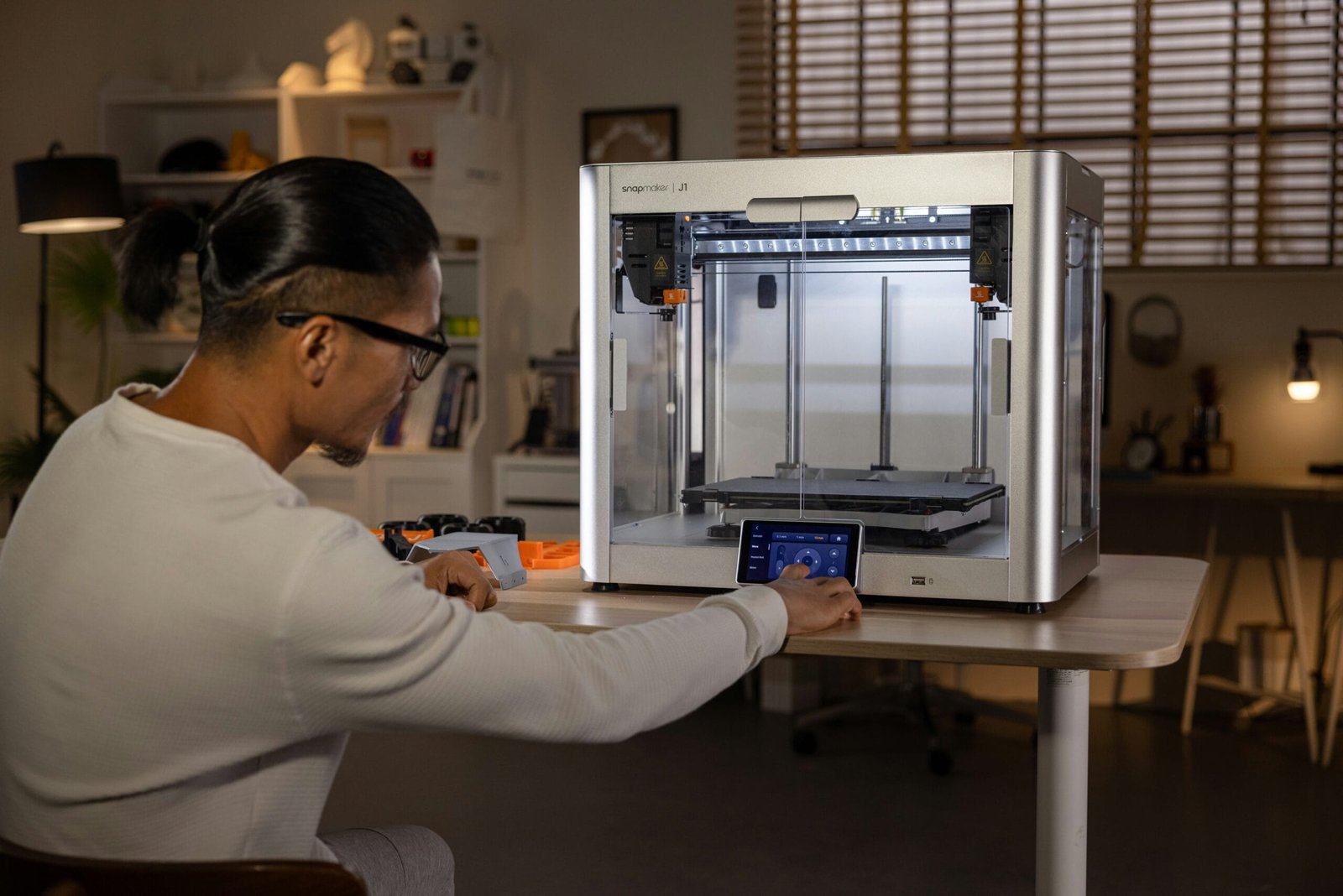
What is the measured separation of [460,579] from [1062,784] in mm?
731

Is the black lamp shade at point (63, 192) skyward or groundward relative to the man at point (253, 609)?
skyward

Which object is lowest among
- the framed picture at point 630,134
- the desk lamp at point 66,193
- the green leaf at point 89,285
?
the green leaf at point 89,285

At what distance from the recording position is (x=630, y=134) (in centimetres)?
459

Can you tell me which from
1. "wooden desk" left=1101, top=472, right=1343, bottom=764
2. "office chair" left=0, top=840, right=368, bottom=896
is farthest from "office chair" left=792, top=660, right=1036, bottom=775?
"office chair" left=0, top=840, right=368, bottom=896

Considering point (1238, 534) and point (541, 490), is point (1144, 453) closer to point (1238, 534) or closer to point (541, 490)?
point (1238, 534)

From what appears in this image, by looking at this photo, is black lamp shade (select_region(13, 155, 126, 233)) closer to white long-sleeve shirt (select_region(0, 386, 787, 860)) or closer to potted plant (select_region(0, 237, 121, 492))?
potted plant (select_region(0, 237, 121, 492))

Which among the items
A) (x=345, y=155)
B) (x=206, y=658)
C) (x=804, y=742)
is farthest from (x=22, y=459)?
(x=206, y=658)

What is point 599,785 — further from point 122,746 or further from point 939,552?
point 122,746

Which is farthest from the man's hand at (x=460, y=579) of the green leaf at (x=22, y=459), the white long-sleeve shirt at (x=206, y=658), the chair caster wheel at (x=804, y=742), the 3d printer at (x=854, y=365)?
the green leaf at (x=22, y=459)

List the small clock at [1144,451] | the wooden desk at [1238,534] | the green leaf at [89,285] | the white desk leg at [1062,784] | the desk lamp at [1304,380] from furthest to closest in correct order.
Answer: the green leaf at [89,285] < the small clock at [1144,451] < the desk lamp at [1304,380] < the wooden desk at [1238,534] < the white desk leg at [1062,784]

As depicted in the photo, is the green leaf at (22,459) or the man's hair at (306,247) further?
the green leaf at (22,459)

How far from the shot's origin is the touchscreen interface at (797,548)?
163 centimetres

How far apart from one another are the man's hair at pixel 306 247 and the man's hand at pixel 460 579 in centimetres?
60

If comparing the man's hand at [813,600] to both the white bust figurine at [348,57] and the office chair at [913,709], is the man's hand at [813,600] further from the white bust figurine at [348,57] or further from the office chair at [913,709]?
the white bust figurine at [348,57]
